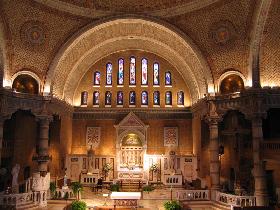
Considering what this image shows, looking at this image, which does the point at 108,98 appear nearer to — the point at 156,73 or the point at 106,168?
the point at 156,73

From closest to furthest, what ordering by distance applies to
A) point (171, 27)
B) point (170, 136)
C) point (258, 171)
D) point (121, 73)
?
point (258, 171)
point (171, 27)
point (170, 136)
point (121, 73)

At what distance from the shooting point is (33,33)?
23.7 m

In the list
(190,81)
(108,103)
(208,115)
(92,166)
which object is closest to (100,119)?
(108,103)

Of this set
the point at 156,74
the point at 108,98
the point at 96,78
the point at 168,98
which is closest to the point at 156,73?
the point at 156,74

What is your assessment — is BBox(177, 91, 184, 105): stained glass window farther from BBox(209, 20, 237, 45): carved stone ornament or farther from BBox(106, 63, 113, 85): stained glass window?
BBox(209, 20, 237, 45): carved stone ornament

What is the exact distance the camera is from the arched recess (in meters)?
25.2

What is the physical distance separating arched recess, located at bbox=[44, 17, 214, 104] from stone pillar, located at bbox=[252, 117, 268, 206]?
16.4 feet

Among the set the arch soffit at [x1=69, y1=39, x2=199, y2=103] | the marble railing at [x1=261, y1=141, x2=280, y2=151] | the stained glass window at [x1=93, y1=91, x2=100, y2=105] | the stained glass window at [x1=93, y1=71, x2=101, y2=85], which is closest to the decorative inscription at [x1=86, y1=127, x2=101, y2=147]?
the stained glass window at [x1=93, y1=91, x2=100, y2=105]

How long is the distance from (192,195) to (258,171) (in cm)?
504

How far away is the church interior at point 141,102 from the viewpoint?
21.6 metres

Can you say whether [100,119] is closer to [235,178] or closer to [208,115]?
[208,115]

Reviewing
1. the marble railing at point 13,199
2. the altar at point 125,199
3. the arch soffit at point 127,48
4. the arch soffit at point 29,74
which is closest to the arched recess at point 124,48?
the arch soffit at point 127,48

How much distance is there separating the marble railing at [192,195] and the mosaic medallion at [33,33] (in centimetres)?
1554

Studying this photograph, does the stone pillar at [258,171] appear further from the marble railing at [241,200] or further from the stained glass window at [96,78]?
the stained glass window at [96,78]
